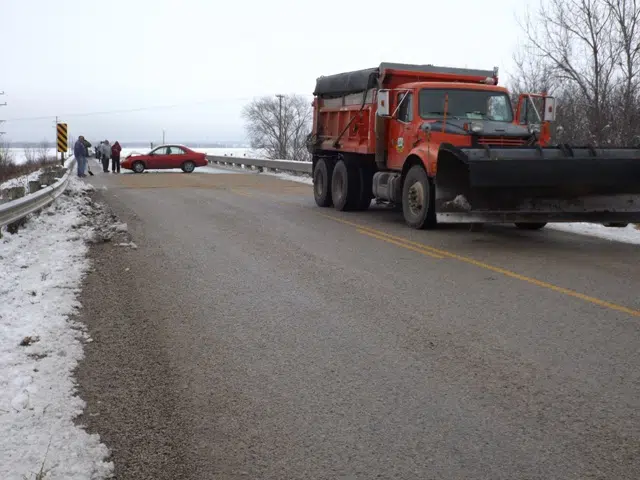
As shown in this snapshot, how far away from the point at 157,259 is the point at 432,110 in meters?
5.81

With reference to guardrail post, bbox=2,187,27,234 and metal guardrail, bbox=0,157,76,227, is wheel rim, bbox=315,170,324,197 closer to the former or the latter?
metal guardrail, bbox=0,157,76,227

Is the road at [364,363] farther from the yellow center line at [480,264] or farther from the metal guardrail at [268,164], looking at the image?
the metal guardrail at [268,164]

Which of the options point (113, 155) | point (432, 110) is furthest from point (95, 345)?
point (113, 155)

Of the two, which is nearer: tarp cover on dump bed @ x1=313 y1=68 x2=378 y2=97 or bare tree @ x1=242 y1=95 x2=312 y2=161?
tarp cover on dump bed @ x1=313 y1=68 x2=378 y2=97

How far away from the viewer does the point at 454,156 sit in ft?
33.6

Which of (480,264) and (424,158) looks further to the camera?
(424,158)

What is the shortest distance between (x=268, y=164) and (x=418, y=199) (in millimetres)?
24560

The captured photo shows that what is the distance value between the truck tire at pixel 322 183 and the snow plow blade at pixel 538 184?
592 centimetres

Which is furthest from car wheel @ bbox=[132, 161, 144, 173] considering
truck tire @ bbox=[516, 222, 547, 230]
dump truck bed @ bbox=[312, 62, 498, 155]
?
truck tire @ bbox=[516, 222, 547, 230]

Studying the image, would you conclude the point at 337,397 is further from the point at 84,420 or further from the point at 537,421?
the point at 84,420

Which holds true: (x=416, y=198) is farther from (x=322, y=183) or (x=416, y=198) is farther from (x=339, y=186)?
(x=322, y=183)

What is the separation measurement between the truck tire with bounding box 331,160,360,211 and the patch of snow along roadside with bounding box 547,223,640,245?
4.04m

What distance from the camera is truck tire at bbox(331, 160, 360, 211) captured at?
15.0 metres

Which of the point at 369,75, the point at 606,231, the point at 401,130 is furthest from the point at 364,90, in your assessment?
the point at 606,231
